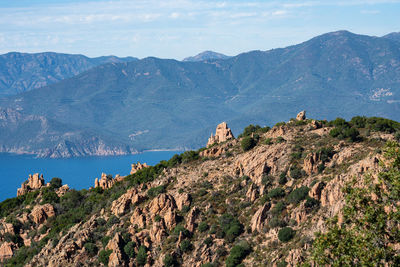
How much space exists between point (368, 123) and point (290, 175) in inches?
681

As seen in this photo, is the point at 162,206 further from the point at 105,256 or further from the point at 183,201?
the point at 105,256

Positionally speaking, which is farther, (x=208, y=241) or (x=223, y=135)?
(x=223, y=135)

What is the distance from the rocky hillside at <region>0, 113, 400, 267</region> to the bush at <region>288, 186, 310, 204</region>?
0.38ft

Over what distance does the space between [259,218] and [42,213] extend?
37287 millimetres

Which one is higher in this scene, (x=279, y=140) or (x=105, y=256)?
(x=279, y=140)

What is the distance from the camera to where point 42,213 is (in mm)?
74875

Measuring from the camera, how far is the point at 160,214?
6109 cm

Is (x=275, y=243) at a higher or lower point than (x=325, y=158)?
lower

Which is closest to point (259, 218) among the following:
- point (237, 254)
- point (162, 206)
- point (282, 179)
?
point (237, 254)

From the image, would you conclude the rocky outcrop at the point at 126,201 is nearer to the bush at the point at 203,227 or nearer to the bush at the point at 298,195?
the bush at the point at 203,227

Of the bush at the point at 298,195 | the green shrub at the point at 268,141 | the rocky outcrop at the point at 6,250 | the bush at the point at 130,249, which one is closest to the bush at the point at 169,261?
the bush at the point at 130,249

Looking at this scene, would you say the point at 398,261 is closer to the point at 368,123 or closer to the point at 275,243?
the point at 275,243

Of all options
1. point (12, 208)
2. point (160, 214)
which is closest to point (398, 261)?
point (160, 214)

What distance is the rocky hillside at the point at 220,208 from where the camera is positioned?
50344 millimetres
